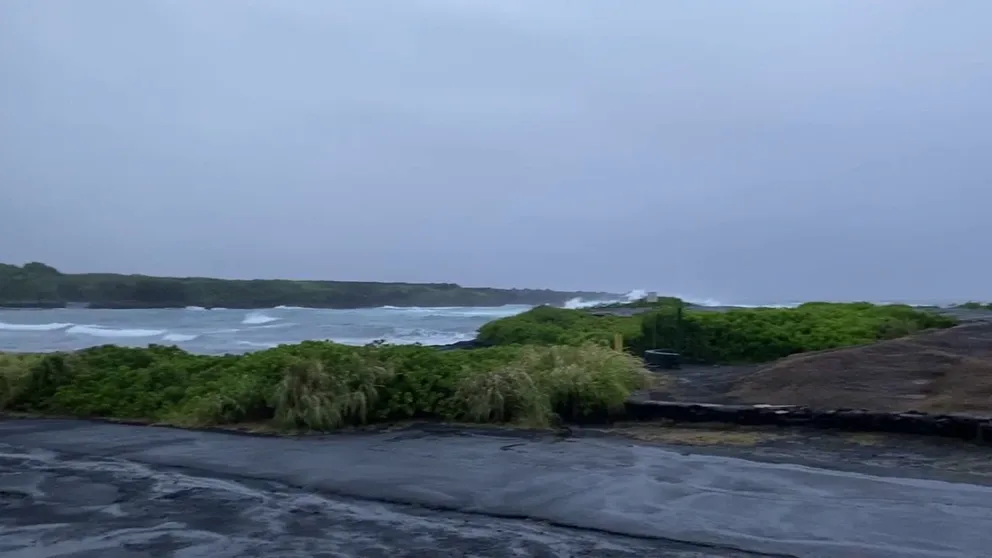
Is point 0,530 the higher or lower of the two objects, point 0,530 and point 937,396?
the lower

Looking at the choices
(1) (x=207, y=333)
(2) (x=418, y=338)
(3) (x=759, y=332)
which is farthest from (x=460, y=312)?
(3) (x=759, y=332)

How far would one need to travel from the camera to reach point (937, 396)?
12969 millimetres

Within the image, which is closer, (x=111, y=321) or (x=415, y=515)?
(x=415, y=515)

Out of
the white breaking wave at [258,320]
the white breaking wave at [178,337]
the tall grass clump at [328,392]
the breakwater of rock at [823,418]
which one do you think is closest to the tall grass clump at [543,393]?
the breakwater of rock at [823,418]

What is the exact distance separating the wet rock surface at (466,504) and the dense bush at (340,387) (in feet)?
4.81

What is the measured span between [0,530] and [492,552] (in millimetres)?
3980

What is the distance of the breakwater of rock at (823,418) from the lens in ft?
35.6

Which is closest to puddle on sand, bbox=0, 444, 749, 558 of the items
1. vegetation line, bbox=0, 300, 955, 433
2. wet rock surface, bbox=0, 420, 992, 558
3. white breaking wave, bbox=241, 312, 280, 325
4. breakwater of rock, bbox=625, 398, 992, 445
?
wet rock surface, bbox=0, 420, 992, 558

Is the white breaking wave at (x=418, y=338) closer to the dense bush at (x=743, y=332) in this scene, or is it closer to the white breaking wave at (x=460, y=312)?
the dense bush at (x=743, y=332)

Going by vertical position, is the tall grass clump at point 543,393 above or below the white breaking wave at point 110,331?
above

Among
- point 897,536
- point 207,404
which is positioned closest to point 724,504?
point 897,536

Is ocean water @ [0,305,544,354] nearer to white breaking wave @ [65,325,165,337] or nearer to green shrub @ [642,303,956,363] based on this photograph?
white breaking wave @ [65,325,165,337]

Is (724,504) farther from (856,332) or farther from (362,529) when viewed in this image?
(856,332)

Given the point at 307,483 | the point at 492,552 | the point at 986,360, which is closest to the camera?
the point at 492,552
